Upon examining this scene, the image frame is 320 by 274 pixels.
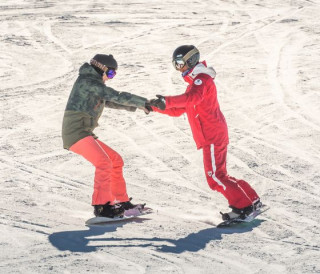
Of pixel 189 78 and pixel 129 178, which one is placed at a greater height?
pixel 189 78

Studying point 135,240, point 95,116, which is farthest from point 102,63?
point 135,240

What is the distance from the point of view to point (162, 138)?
10.4 m

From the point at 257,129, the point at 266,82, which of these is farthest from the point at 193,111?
the point at 266,82

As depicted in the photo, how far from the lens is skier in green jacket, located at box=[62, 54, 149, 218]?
709cm

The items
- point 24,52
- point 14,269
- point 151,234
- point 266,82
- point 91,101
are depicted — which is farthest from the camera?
A: point 24,52

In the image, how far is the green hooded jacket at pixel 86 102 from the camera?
279 inches

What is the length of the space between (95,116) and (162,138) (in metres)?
3.30

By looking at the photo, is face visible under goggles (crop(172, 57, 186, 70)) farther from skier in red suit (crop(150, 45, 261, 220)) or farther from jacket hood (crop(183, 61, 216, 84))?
jacket hood (crop(183, 61, 216, 84))

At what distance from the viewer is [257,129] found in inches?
423

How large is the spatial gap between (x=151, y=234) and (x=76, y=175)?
2.36m

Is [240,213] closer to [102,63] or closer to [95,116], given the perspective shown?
[95,116]

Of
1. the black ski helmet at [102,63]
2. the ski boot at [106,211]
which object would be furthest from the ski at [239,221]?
the black ski helmet at [102,63]

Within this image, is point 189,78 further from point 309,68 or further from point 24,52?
point 24,52

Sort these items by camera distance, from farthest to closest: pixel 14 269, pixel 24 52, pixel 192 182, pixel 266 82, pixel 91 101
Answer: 1. pixel 24 52
2. pixel 266 82
3. pixel 192 182
4. pixel 91 101
5. pixel 14 269
